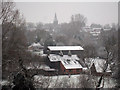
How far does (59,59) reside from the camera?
13.2 meters

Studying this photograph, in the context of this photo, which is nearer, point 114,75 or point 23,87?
point 23,87

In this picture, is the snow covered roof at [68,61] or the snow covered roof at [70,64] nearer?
the snow covered roof at [70,64]

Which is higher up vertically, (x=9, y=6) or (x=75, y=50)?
(x=9, y=6)

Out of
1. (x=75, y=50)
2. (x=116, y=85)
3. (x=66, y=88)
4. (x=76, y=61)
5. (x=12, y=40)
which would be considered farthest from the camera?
(x=75, y=50)

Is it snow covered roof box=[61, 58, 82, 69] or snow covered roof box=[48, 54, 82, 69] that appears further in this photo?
snow covered roof box=[48, 54, 82, 69]

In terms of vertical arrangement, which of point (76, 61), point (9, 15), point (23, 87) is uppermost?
point (9, 15)

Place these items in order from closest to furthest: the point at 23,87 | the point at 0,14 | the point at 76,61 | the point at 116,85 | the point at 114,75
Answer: the point at 23,87 → the point at 0,14 → the point at 116,85 → the point at 114,75 → the point at 76,61

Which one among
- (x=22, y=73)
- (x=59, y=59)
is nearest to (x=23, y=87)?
(x=22, y=73)

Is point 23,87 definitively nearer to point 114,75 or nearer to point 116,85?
point 116,85

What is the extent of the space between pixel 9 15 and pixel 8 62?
158 cm

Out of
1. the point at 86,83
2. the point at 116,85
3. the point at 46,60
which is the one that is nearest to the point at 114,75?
the point at 116,85

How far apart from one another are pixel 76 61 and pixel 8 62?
7.62 metres

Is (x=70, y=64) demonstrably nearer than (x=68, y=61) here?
Yes

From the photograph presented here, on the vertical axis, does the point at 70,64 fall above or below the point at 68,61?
below
